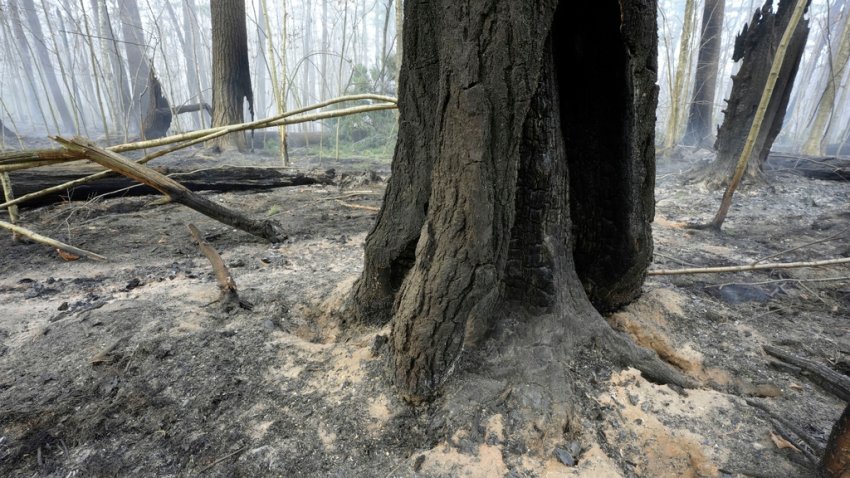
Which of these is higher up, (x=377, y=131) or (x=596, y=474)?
(x=377, y=131)

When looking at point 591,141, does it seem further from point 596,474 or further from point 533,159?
point 596,474

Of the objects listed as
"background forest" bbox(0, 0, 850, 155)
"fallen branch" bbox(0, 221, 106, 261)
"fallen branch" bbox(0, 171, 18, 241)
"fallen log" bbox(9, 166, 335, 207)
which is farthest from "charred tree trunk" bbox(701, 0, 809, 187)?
"fallen branch" bbox(0, 171, 18, 241)

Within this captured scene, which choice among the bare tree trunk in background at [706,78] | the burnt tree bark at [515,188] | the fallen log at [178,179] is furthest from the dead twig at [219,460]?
the bare tree trunk in background at [706,78]

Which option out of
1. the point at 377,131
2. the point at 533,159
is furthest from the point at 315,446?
the point at 377,131

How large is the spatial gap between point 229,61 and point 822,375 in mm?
10005

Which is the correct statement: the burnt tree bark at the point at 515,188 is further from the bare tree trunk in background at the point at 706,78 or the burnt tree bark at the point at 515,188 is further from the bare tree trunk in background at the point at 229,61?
the bare tree trunk in background at the point at 706,78

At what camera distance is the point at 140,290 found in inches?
108

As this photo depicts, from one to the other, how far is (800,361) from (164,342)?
2.96 meters

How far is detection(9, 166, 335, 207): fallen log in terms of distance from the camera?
4.02 meters

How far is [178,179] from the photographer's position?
15.9 ft

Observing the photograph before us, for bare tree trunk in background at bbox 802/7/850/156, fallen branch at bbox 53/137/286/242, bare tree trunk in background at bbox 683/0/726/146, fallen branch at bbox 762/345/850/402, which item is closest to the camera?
fallen branch at bbox 762/345/850/402

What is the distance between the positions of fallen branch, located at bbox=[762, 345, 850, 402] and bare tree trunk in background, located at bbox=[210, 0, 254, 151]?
9491mm

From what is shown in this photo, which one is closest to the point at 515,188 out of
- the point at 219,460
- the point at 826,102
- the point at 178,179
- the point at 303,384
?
the point at 303,384

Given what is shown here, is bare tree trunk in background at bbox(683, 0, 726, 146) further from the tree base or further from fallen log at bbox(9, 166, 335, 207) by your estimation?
the tree base
